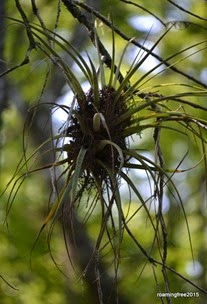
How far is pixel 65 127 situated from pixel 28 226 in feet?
8.07

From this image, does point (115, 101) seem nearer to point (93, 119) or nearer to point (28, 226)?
point (93, 119)

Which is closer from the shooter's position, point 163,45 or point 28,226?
point 28,226

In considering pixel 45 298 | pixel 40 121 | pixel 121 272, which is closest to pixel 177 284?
pixel 121 272

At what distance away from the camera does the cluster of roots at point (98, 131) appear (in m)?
2.02

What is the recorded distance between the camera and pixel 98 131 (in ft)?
6.66

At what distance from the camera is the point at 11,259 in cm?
417

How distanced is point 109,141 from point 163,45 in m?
4.17

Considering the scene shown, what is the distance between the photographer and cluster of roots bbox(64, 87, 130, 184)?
2.02m

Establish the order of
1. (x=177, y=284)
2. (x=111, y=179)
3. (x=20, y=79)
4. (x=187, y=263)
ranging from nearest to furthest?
(x=111, y=179), (x=177, y=284), (x=187, y=263), (x=20, y=79)

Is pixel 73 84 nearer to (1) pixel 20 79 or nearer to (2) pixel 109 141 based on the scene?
(2) pixel 109 141

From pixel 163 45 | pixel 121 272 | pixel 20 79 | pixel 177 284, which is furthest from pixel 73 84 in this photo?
pixel 163 45

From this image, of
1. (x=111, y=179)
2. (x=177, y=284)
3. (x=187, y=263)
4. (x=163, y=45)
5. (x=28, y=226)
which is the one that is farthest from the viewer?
(x=163, y=45)

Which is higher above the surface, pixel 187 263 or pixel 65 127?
pixel 187 263

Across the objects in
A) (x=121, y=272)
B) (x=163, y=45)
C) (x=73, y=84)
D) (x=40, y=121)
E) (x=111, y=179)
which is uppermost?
(x=163, y=45)
